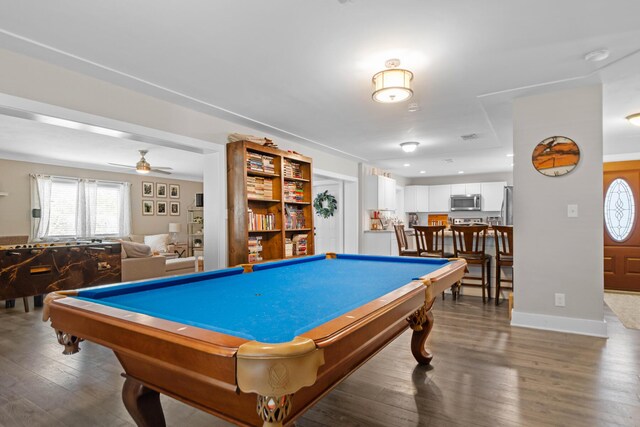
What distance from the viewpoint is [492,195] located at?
887cm

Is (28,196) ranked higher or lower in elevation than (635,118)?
lower

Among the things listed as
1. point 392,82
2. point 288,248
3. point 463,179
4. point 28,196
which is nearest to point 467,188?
point 463,179

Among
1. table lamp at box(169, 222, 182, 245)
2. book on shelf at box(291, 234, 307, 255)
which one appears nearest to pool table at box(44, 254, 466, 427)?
book on shelf at box(291, 234, 307, 255)

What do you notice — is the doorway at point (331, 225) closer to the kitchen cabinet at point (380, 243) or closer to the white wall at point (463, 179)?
the kitchen cabinet at point (380, 243)

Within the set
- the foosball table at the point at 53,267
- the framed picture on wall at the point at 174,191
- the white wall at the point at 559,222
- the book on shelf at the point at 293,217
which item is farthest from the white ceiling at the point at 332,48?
the framed picture on wall at the point at 174,191

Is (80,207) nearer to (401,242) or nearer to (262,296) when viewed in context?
(401,242)

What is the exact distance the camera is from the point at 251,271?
2400mm

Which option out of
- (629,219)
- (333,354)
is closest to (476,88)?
(333,354)

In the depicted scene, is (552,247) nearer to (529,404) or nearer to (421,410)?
(529,404)

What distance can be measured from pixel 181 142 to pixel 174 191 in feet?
19.7

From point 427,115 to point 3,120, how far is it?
5.37 meters

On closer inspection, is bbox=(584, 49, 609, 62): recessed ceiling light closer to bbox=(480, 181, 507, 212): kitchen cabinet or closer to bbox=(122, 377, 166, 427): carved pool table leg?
bbox=(122, 377, 166, 427): carved pool table leg

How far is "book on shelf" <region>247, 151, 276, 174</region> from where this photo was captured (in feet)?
13.3

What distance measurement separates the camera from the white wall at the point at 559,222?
3.26 metres
